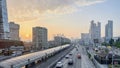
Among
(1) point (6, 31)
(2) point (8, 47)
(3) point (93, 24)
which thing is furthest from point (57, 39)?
(2) point (8, 47)

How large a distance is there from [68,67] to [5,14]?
55.5m

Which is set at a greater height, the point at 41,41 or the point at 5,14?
the point at 5,14

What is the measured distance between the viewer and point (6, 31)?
3450 inches

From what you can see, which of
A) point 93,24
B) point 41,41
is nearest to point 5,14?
point 41,41

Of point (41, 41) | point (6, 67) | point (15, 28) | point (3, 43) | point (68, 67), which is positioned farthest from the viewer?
point (15, 28)

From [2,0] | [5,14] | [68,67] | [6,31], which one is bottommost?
[68,67]

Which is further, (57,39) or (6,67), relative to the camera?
(57,39)

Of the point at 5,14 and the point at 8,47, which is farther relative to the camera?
the point at 5,14

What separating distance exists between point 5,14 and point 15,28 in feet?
200

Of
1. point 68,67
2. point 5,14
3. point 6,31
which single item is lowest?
point 68,67

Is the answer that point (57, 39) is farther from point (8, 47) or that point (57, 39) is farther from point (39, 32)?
point (8, 47)

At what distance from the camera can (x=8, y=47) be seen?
2756 inches

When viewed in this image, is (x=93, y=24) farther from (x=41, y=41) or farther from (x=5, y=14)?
(x=5, y=14)

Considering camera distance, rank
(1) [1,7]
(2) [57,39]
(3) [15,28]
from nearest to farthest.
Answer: (1) [1,7] → (3) [15,28] → (2) [57,39]
